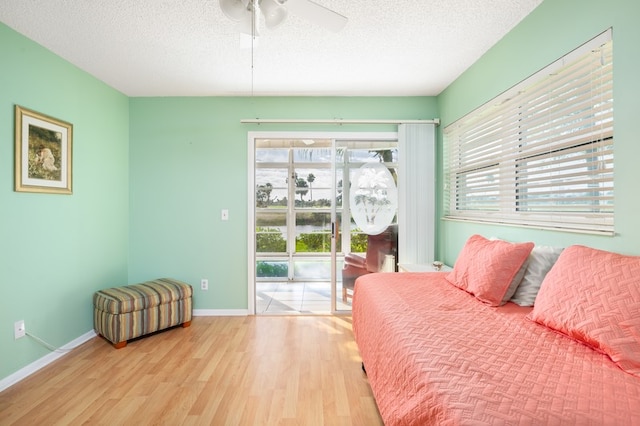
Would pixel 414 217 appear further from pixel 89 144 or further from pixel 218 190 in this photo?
pixel 89 144

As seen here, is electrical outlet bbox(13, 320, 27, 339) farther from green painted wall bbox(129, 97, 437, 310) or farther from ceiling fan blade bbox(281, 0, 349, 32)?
ceiling fan blade bbox(281, 0, 349, 32)

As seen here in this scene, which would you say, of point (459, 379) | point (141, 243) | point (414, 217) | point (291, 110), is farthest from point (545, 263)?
point (141, 243)

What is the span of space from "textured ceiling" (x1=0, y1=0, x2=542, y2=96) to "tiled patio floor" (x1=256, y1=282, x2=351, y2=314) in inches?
101

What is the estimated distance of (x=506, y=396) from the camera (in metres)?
0.86

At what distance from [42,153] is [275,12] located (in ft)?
7.35

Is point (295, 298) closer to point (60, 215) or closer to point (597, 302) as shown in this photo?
point (60, 215)

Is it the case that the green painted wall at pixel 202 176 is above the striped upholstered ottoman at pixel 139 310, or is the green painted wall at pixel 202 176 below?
above

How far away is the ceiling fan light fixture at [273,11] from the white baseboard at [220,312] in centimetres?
291

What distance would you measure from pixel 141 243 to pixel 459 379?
3514 mm

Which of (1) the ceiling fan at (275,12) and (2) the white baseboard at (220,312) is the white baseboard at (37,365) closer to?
(2) the white baseboard at (220,312)

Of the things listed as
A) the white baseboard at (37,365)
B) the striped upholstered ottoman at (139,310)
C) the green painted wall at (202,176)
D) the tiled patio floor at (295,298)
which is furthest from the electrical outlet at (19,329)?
the tiled patio floor at (295,298)

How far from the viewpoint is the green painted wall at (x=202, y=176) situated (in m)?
3.39

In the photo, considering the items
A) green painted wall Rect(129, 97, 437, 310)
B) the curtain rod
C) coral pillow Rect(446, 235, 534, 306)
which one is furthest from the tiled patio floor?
the curtain rod

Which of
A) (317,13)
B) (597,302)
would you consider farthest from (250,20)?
(597,302)
